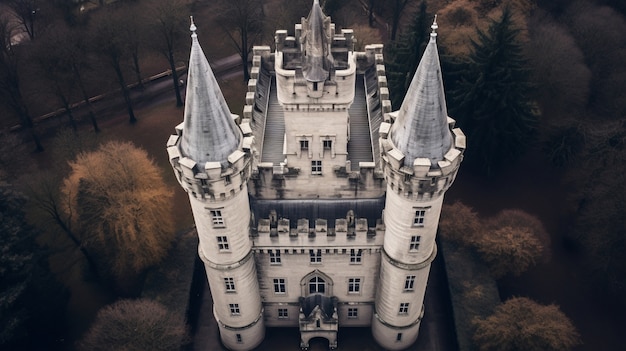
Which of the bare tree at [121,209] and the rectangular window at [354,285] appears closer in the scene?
the rectangular window at [354,285]

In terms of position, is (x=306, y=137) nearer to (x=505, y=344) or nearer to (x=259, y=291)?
(x=259, y=291)

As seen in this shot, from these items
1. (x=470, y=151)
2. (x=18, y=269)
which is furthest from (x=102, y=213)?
(x=470, y=151)

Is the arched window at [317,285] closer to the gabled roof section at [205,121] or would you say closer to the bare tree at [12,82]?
the gabled roof section at [205,121]

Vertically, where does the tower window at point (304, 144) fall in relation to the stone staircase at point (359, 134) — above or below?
above

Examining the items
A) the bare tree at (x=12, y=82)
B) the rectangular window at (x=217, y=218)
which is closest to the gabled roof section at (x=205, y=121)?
the rectangular window at (x=217, y=218)

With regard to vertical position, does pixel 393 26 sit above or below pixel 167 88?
above

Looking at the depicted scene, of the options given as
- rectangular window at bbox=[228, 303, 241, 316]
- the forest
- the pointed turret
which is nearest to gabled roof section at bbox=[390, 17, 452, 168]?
the pointed turret

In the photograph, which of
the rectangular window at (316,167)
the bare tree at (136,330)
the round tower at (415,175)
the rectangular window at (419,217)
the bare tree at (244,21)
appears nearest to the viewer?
the round tower at (415,175)

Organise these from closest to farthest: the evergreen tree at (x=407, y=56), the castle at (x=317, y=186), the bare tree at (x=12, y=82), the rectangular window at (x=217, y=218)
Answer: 1. the castle at (x=317, y=186)
2. the rectangular window at (x=217, y=218)
3. the evergreen tree at (x=407, y=56)
4. the bare tree at (x=12, y=82)
